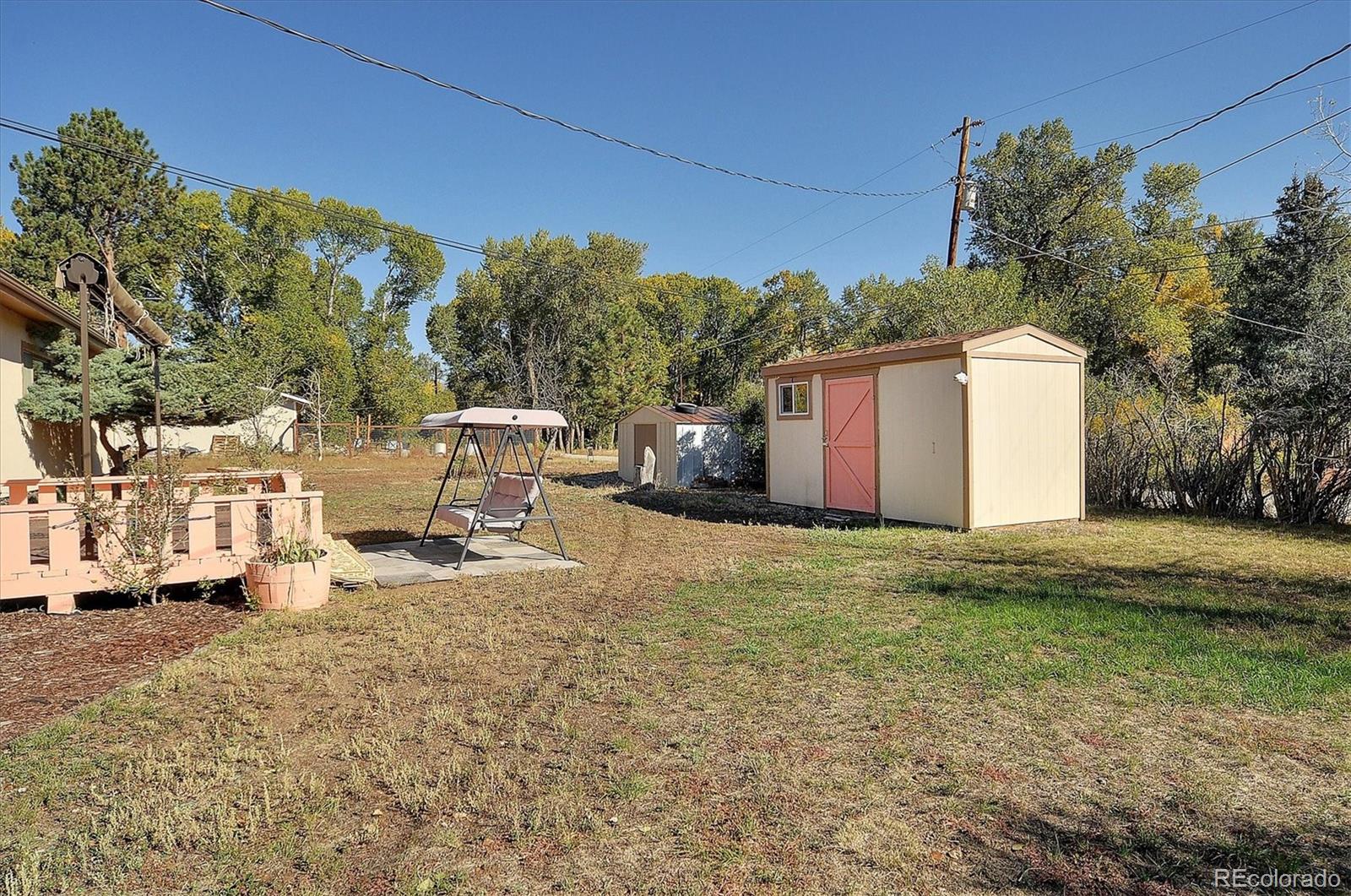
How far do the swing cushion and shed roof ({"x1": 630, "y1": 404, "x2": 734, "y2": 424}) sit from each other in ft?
30.7

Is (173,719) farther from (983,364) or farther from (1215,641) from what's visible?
(983,364)

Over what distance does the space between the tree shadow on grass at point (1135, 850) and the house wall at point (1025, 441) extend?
750 cm

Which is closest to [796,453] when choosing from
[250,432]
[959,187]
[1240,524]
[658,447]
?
[658,447]

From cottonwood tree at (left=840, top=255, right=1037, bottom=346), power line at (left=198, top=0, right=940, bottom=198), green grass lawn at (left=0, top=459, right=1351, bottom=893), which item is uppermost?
power line at (left=198, top=0, right=940, bottom=198)

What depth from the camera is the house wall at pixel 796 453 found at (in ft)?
40.7

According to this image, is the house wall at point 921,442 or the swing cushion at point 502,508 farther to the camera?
the house wall at point 921,442

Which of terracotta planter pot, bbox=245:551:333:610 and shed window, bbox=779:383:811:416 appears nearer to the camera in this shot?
terracotta planter pot, bbox=245:551:333:610

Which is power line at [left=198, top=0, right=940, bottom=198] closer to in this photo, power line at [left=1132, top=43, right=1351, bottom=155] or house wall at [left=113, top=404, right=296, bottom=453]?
power line at [left=1132, top=43, right=1351, bottom=155]

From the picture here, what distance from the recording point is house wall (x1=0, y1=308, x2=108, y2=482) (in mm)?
9516

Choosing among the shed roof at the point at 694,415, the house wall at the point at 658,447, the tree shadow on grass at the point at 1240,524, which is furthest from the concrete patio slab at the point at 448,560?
the shed roof at the point at 694,415

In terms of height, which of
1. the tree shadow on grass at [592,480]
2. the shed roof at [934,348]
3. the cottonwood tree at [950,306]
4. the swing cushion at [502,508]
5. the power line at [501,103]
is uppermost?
the power line at [501,103]

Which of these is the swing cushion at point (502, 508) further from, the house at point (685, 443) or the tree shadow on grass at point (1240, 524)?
the house at point (685, 443)

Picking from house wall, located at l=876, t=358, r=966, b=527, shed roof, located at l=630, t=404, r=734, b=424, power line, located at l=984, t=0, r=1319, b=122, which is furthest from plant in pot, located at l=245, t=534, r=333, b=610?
power line, located at l=984, t=0, r=1319, b=122

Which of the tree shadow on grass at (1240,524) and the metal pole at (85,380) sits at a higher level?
the metal pole at (85,380)
